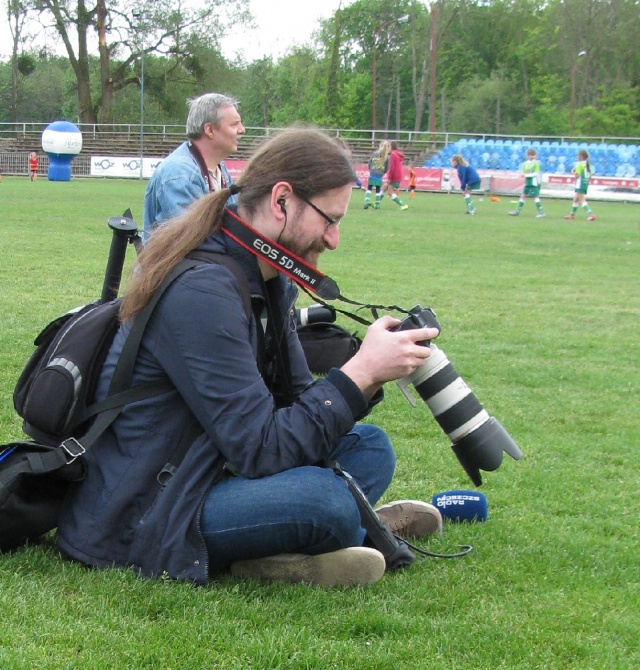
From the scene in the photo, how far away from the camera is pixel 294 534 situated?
2754 mm

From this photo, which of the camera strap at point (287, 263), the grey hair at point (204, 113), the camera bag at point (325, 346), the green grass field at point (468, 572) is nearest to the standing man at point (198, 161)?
the grey hair at point (204, 113)

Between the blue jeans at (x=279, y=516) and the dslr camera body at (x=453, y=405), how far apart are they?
37 centimetres

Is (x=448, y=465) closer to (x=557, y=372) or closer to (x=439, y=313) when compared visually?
(x=557, y=372)

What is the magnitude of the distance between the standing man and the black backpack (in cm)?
293

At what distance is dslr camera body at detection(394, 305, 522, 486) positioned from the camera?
281 cm

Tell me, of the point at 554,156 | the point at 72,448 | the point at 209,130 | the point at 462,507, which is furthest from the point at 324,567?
the point at 554,156

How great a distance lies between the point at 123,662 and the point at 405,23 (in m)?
77.6

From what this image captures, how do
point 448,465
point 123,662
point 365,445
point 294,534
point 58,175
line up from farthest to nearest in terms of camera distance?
point 58,175 → point 448,465 → point 365,445 → point 294,534 → point 123,662

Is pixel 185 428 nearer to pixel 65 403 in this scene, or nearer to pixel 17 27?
pixel 65 403

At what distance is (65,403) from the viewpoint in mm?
2641

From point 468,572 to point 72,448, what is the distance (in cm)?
136

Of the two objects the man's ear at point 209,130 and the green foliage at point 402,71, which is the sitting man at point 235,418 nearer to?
the man's ear at point 209,130

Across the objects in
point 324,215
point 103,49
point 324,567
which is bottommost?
point 324,567

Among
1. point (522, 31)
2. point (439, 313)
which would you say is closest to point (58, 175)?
point (439, 313)
